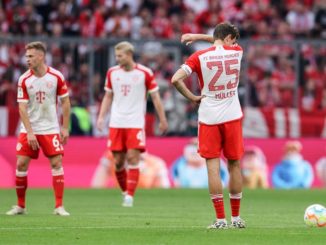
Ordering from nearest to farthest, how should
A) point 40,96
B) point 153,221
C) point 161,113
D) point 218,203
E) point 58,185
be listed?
1. point 218,203
2. point 153,221
3. point 40,96
4. point 58,185
5. point 161,113

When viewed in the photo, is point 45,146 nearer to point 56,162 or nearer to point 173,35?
point 56,162

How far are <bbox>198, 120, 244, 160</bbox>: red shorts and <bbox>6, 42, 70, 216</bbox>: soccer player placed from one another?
3.24 meters

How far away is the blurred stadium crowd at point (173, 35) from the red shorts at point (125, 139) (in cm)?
Result: 665

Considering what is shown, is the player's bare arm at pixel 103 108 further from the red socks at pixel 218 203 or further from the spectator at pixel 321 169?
the spectator at pixel 321 169

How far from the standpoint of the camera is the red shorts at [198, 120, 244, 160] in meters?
13.1

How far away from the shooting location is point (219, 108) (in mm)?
13156

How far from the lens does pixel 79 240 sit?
1181 cm

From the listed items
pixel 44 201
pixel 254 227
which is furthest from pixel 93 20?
pixel 254 227

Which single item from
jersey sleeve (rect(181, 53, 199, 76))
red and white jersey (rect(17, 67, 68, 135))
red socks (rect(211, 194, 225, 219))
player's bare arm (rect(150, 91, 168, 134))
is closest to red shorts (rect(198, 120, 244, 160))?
red socks (rect(211, 194, 225, 219))

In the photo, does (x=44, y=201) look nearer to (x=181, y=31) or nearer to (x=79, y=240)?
(x=79, y=240)

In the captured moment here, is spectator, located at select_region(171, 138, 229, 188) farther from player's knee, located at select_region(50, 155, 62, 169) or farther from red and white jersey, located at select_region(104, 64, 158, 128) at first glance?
player's knee, located at select_region(50, 155, 62, 169)

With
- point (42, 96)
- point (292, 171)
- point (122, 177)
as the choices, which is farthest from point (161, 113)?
point (292, 171)

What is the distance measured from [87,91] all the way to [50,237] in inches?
544

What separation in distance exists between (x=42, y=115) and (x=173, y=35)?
1434 centimetres
